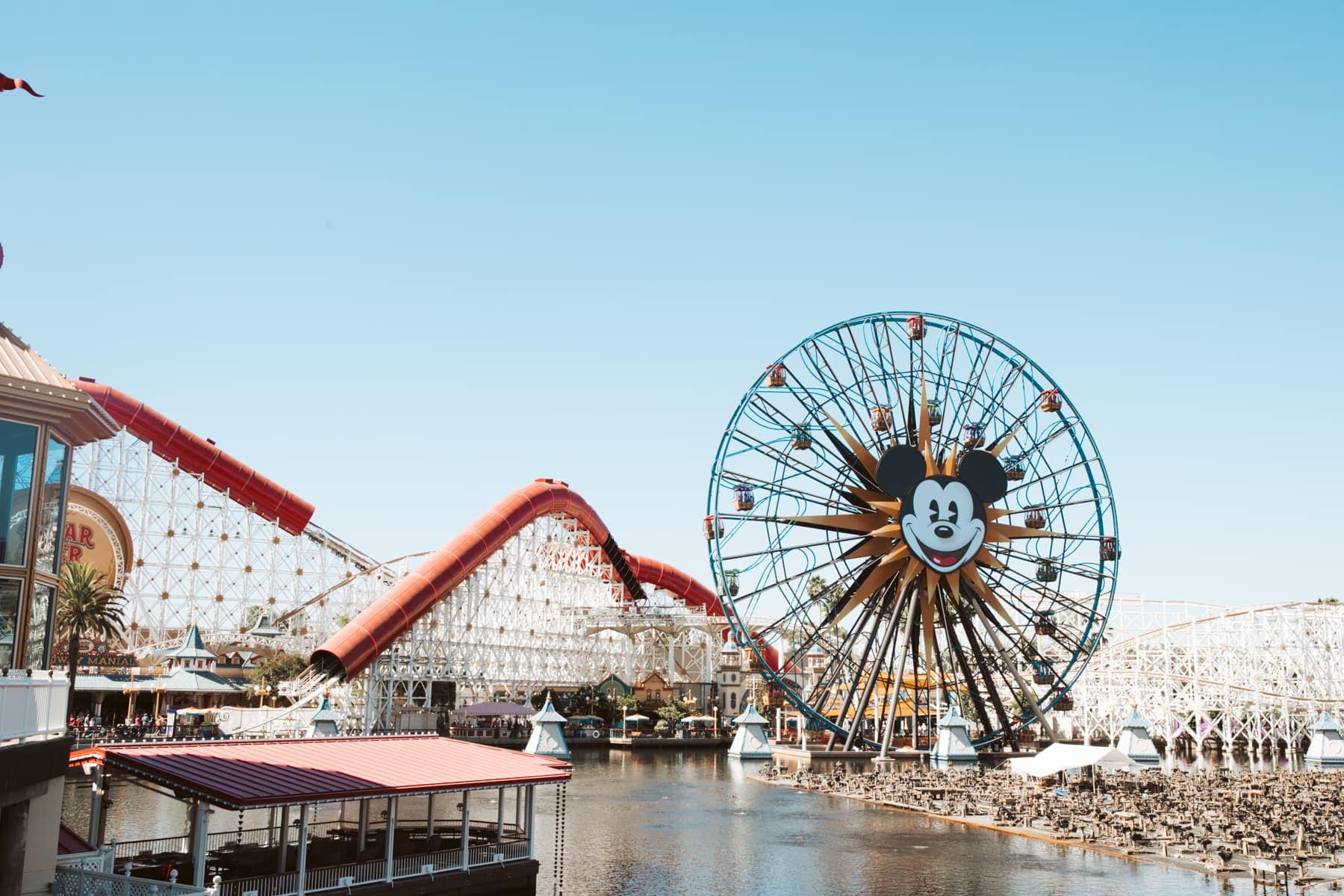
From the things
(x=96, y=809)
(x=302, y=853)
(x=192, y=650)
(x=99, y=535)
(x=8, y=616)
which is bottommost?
(x=302, y=853)

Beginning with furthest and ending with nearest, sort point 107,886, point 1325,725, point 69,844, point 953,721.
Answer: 1. point 1325,725
2. point 953,721
3. point 69,844
4. point 107,886

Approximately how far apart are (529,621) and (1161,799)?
1496 inches

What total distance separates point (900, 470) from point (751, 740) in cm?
1316

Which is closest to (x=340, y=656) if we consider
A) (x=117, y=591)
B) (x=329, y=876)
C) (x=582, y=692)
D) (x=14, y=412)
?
(x=117, y=591)

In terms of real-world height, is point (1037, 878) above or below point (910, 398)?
below

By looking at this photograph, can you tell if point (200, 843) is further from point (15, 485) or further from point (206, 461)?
point (206, 461)

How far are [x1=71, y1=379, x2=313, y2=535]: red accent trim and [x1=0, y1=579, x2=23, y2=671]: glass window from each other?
121 ft

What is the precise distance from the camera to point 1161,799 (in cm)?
3325

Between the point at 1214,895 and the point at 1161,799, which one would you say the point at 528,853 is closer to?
the point at 1214,895

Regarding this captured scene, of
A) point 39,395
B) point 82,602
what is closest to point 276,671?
point 82,602

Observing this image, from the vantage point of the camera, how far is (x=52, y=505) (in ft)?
43.0

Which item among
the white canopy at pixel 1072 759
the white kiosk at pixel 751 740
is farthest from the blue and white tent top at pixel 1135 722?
the white kiosk at pixel 751 740

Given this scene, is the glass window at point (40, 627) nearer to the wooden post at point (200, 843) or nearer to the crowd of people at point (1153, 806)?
the wooden post at point (200, 843)

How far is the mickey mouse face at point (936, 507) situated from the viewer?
4522 cm
